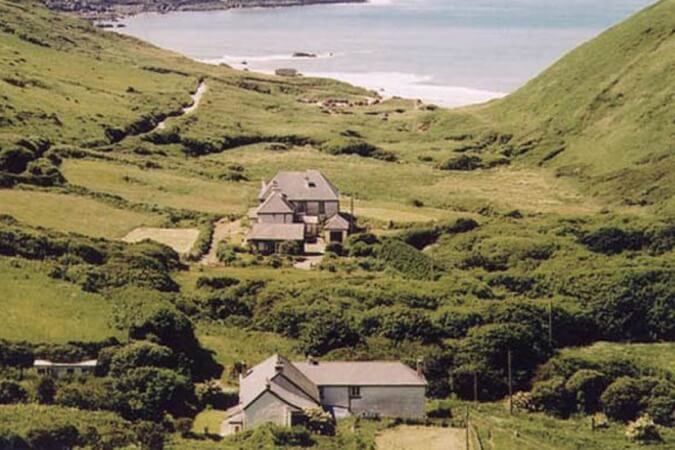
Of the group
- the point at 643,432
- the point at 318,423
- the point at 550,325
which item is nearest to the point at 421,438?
the point at 318,423

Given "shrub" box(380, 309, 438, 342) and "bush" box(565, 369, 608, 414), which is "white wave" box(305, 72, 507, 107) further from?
"bush" box(565, 369, 608, 414)

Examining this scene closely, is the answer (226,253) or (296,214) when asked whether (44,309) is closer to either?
(226,253)

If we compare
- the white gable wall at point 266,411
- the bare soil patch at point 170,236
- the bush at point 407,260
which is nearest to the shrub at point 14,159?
the bare soil patch at point 170,236

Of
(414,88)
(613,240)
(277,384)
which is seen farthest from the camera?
(414,88)

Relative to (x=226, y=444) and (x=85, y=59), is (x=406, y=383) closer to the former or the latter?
(x=226, y=444)

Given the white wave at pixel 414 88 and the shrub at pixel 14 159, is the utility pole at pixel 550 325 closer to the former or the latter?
the shrub at pixel 14 159

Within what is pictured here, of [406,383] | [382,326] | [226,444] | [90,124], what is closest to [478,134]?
[90,124]

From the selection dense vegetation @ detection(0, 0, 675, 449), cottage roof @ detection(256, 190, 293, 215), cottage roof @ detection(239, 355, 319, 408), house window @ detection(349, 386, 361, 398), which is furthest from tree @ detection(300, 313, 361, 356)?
cottage roof @ detection(256, 190, 293, 215)
